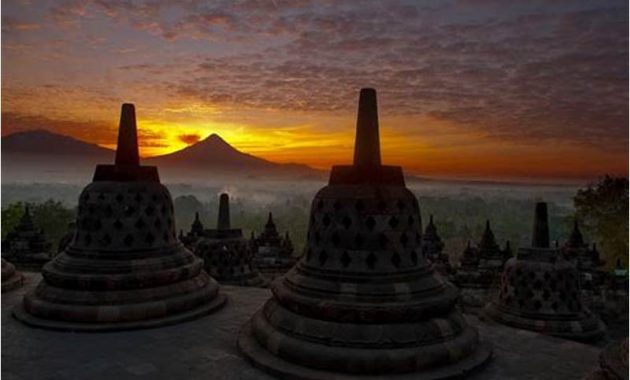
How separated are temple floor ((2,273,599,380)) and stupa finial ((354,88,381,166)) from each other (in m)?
3.60

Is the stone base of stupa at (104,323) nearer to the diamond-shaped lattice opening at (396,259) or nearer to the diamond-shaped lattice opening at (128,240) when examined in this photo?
the diamond-shaped lattice opening at (128,240)

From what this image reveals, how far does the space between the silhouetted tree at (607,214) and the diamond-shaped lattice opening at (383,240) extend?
158 feet

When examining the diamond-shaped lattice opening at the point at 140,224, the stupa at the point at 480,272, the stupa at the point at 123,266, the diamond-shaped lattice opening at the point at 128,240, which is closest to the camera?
the stupa at the point at 123,266

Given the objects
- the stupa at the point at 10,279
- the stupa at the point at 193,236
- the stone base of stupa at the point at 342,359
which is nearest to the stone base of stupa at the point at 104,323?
the stupa at the point at 10,279

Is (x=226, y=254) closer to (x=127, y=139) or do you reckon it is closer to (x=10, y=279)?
(x=10, y=279)

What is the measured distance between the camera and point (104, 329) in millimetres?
9125

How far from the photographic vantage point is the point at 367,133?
26.2 ft

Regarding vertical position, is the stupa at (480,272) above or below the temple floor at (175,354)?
below

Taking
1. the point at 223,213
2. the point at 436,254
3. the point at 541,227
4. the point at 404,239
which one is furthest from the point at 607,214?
the point at 404,239

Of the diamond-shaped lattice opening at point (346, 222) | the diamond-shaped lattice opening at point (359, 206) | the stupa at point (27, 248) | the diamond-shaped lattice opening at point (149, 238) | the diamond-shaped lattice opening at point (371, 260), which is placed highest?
the diamond-shaped lattice opening at point (359, 206)

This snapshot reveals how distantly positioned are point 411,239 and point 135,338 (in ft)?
17.1

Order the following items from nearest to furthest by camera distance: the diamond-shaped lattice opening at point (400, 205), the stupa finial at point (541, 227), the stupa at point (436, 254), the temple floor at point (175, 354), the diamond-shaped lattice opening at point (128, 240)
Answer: the temple floor at point (175, 354), the diamond-shaped lattice opening at point (400, 205), the diamond-shaped lattice opening at point (128, 240), the stupa finial at point (541, 227), the stupa at point (436, 254)

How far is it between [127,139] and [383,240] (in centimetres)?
623

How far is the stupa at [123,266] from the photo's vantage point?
9.52 metres
